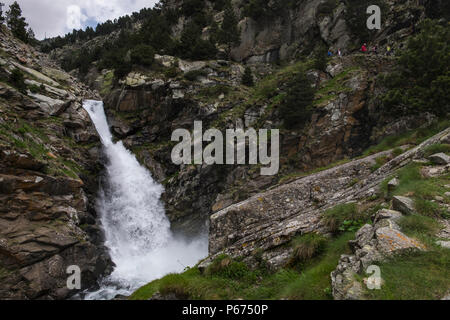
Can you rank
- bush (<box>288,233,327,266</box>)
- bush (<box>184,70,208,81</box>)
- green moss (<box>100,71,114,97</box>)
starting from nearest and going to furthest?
bush (<box>288,233,327,266</box>) < bush (<box>184,70,208,81</box>) < green moss (<box>100,71,114,97</box>)

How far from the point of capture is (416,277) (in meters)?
3.78

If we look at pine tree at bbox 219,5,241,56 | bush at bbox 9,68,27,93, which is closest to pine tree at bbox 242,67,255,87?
pine tree at bbox 219,5,241,56

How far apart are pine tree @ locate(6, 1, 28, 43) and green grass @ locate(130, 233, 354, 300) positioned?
46235mm

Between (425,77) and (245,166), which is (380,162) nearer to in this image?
(425,77)

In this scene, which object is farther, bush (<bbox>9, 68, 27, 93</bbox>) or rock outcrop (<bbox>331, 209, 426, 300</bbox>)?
bush (<bbox>9, 68, 27, 93</bbox>)

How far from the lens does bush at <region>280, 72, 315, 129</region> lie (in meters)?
21.4

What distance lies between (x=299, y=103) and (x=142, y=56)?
862 inches

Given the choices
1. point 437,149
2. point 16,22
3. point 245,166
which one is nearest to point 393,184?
point 437,149

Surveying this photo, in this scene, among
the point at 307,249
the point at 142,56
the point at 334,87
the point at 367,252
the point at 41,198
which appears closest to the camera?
the point at 367,252

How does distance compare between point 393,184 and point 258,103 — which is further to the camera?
point 258,103

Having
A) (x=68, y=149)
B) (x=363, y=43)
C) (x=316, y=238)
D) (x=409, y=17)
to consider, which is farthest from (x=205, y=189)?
(x=409, y=17)

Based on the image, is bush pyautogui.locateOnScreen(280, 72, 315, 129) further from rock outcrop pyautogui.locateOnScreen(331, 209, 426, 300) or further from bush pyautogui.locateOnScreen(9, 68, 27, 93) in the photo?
bush pyautogui.locateOnScreen(9, 68, 27, 93)

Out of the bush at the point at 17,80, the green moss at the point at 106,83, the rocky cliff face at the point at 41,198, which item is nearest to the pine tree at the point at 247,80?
the rocky cliff face at the point at 41,198
